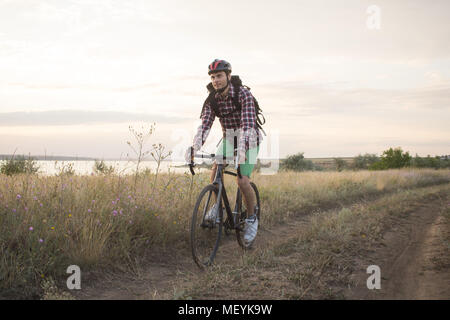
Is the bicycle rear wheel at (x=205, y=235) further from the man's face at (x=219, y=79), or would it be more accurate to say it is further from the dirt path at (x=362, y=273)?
the man's face at (x=219, y=79)

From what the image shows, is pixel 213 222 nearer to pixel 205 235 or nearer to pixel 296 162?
pixel 205 235

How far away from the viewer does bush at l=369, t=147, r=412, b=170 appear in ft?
131

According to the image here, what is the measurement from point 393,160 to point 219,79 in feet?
135

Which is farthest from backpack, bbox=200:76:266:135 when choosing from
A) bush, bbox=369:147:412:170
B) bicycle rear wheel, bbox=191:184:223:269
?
bush, bbox=369:147:412:170

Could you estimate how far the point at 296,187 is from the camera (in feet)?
35.3

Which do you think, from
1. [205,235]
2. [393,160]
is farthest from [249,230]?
[393,160]

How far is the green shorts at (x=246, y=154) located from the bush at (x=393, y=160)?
129ft

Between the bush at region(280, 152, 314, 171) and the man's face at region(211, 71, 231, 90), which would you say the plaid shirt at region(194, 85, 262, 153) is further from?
the bush at region(280, 152, 314, 171)

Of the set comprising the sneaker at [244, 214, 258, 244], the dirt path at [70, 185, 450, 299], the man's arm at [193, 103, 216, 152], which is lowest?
the dirt path at [70, 185, 450, 299]

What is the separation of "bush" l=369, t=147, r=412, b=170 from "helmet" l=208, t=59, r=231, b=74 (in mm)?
39846

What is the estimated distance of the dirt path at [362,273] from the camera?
3289mm

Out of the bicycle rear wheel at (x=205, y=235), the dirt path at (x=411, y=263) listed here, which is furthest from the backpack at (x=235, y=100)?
the dirt path at (x=411, y=263)
